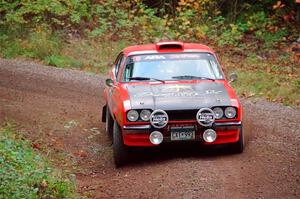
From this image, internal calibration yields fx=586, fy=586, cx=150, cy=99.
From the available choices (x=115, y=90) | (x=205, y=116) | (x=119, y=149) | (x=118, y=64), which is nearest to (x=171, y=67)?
(x=115, y=90)

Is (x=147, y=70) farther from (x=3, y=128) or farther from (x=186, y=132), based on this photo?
(x=3, y=128)

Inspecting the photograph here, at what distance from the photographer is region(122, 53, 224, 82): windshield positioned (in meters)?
9.49

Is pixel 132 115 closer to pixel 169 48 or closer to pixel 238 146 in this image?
pixel 238 146

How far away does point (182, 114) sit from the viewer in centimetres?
836

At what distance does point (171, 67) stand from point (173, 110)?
4.85 feet

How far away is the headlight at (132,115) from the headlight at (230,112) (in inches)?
51.4

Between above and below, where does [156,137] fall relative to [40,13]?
above

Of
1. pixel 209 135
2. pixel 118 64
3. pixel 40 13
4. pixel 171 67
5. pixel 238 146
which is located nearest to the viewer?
pixel 209 135

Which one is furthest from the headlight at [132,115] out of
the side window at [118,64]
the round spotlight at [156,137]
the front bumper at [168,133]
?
the side window at [118,64]

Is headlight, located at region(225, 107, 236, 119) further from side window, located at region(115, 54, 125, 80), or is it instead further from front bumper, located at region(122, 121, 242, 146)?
side window, located at region(115, 54, 125, 80)

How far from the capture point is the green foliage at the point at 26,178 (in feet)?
20.1

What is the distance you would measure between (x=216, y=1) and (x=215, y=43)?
8.76 feet

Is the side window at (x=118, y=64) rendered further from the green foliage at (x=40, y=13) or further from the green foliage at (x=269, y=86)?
the green foliage at (x=40, y=13)

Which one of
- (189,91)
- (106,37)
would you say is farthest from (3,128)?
(106,37)
